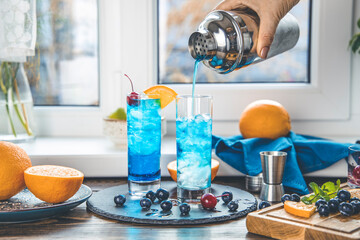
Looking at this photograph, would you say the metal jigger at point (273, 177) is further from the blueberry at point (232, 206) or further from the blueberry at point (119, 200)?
the blueberry at point (119, 200)

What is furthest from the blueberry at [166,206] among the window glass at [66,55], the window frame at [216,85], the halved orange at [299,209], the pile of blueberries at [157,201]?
the window glass at [66,55]

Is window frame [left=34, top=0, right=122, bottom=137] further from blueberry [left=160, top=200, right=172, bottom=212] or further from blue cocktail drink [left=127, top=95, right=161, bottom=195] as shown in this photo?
blueberry [left=160, top=200, right=172, bottom=212]

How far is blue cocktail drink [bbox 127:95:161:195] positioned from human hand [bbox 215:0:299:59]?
0.29 metres

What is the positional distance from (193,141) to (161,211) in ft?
0.58

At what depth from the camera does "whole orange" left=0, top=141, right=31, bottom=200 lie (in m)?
1.12

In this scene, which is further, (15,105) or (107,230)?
(15,105)

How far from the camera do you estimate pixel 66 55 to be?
1821 mm

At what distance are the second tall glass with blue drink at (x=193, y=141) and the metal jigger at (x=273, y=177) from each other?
16cm

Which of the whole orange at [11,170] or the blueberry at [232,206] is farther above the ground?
the whole orange at [11,170]

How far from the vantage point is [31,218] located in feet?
3.45

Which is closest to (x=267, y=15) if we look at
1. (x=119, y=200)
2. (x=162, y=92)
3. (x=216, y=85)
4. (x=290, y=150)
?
(x=162, y=92)

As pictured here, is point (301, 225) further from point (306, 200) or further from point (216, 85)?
point (216, 85)

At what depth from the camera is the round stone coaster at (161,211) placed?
1041mm

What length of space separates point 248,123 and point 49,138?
2.45 ft
